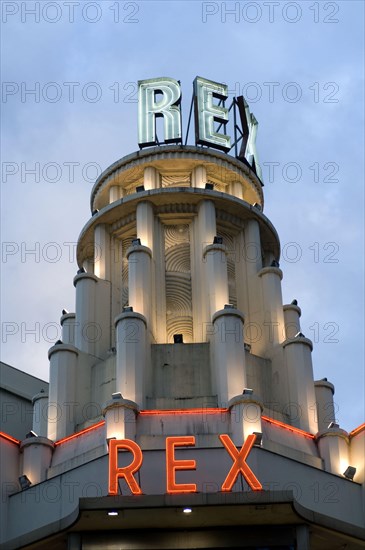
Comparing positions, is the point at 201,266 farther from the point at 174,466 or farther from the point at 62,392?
the point at 174,466

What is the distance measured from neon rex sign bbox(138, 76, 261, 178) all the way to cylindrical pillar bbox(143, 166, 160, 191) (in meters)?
2.14

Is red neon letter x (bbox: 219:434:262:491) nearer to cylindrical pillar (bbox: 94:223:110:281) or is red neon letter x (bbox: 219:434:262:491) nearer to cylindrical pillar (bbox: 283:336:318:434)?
cylindrical pillar (bbox: 283:336:318:434)

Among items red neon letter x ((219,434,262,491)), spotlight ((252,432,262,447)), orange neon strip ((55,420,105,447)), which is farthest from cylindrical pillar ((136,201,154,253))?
red neon letter x ((219,434,262,491))

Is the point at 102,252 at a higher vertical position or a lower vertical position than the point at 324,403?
higher

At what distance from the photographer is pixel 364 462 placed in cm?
4941

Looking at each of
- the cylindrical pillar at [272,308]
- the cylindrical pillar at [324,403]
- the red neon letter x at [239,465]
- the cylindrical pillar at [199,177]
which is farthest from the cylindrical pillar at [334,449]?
the cylindrical pillar at [199,177]

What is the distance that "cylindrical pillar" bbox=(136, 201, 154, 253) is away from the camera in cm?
5625

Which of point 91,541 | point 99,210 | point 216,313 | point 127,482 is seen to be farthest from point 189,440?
point 99,210

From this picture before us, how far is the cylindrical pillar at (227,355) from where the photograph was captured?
49.5 metres

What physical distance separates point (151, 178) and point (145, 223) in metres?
3.37

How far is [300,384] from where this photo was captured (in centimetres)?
5216

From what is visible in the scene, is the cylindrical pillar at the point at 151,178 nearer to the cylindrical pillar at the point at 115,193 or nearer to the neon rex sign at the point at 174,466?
the cylindrical pillar at the point at 115,193

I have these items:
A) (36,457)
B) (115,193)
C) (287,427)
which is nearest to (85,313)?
(115,193)

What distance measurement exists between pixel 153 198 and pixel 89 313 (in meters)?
6.89
